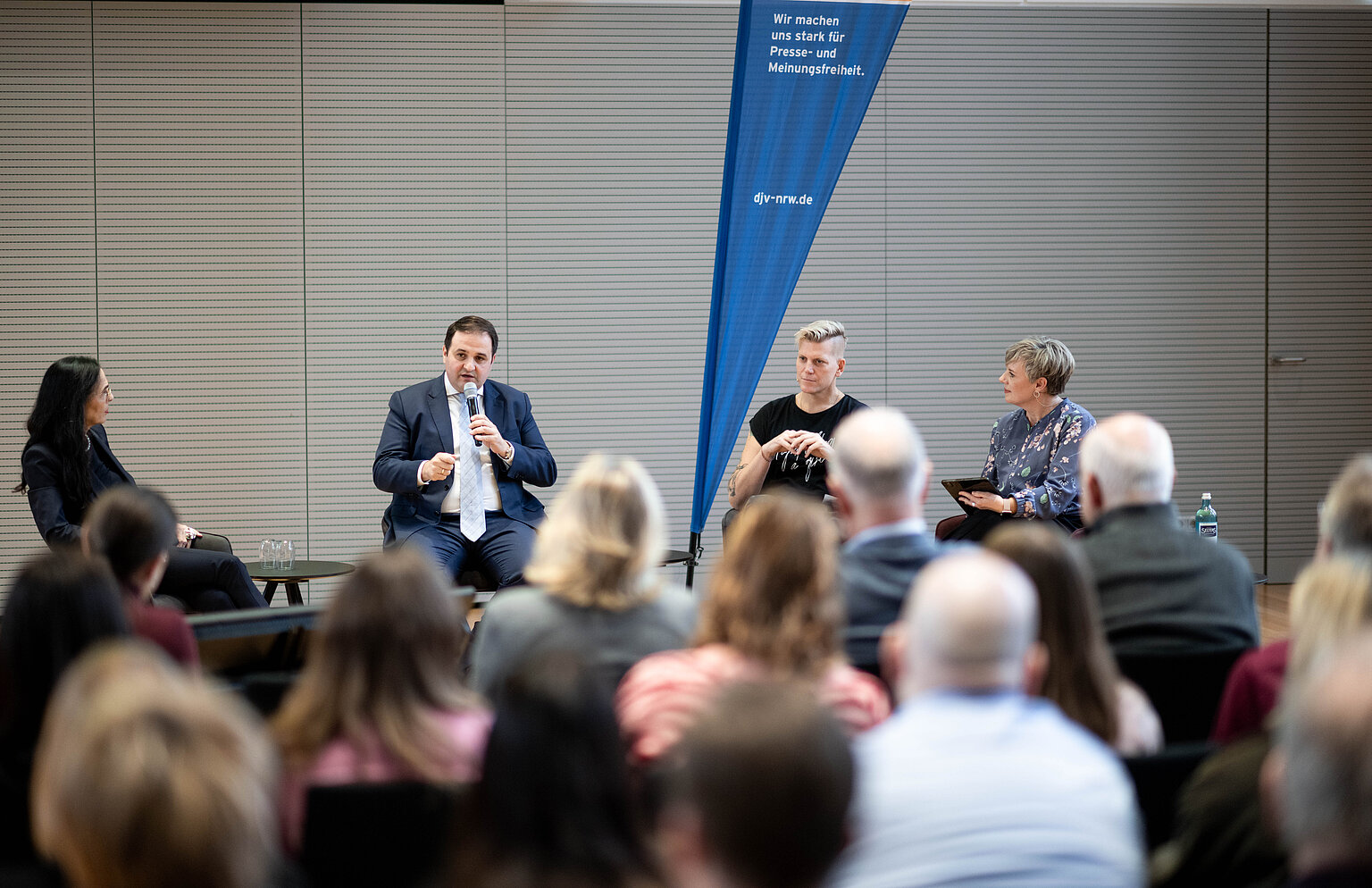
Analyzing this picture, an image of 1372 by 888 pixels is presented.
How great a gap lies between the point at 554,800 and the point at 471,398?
3.87 m

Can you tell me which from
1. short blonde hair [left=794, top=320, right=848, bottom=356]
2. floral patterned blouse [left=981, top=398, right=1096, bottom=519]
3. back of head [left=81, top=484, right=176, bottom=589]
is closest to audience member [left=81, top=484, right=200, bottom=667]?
back of head [left=81, top=484, right=176, bottom=589]

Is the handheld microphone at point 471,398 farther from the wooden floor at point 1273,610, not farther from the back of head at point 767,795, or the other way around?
the back of head at point 767,795

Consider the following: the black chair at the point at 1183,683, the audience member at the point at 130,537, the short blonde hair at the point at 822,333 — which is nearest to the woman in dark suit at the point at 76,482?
the audience member at the point at 130,537

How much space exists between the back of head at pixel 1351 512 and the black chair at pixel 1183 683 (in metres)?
0.30

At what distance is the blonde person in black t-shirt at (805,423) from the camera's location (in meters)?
4.99

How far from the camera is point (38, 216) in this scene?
6.49m

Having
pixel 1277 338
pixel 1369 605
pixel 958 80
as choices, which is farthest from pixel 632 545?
pixel 1277 338

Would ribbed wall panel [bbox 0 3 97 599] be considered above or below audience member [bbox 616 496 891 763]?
above

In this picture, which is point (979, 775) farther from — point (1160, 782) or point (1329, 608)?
point (1329, 608)

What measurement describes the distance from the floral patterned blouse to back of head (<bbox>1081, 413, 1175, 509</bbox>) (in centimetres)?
198

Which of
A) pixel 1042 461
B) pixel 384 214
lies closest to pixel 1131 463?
pixel 1042 461

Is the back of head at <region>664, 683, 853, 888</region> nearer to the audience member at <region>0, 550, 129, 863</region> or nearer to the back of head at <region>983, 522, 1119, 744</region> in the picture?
the back of head at <region>983, 522, 1119, 744</region>

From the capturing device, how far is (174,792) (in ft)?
3.39

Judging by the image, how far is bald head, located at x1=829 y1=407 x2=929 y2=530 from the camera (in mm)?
2580
